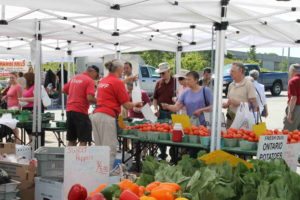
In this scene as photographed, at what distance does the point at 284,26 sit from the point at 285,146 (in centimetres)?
249

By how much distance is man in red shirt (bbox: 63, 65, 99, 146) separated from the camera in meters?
6.88

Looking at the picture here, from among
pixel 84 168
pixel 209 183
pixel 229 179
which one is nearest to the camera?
pixel 209 183

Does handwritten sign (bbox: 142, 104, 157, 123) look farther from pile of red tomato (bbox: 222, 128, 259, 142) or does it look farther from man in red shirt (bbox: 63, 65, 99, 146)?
pile of red tomato (bbox: 222, 128, 259, 142)

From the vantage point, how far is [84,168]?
12.0ft

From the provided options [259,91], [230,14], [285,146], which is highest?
[230,14]

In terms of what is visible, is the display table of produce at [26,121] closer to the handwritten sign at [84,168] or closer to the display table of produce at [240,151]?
the display table of produce at [240,151]

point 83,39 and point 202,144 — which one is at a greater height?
point 83,39

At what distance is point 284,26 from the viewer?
6945 millimetres

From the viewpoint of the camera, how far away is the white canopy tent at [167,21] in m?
5.32

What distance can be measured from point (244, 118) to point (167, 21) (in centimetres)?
149

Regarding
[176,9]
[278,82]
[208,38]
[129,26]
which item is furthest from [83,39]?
[278,82]

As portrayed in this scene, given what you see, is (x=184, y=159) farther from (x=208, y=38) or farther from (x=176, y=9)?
(x=208, y=38)

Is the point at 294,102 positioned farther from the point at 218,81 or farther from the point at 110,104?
the point at 110,104

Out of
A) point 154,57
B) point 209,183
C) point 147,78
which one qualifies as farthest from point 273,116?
point 154,57
